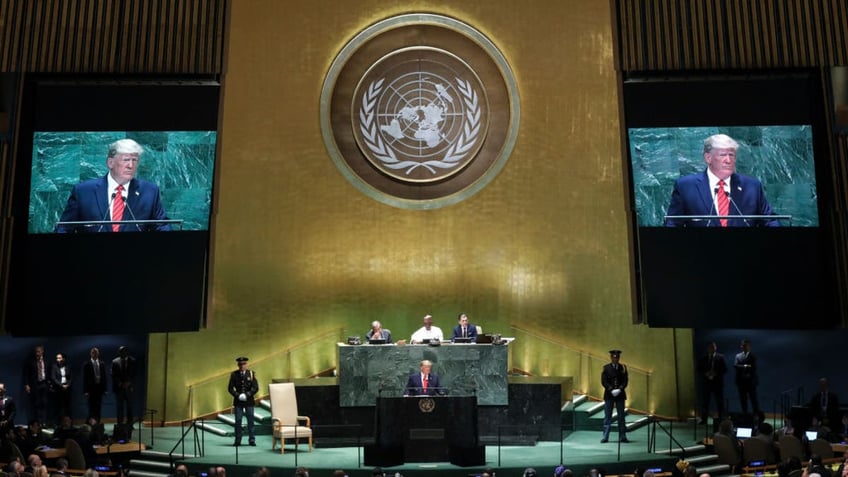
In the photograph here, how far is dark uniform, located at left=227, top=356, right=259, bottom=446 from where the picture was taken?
13.2 metres

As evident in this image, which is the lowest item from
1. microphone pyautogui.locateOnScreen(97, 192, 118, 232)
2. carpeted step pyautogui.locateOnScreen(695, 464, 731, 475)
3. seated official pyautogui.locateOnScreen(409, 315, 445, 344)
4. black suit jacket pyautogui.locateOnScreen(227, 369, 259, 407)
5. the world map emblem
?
carpeted step pyautogui.locateOnScreen(695, 464, 731, 475)

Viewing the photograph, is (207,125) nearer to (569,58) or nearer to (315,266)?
(315,266)

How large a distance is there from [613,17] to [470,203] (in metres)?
3.65

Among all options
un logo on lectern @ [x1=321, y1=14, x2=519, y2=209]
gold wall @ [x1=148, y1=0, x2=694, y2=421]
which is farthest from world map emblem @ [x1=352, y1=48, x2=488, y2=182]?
gold wall @ [x1=148, y1=0, x2=694, y2=421]

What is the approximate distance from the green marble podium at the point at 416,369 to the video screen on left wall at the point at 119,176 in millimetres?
2630

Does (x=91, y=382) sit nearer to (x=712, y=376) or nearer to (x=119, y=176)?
(x=119, y=176)

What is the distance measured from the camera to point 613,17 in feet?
45.2

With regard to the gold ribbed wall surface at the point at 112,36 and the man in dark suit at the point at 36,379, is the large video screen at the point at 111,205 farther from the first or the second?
the man in dark suit at the point at 36,379

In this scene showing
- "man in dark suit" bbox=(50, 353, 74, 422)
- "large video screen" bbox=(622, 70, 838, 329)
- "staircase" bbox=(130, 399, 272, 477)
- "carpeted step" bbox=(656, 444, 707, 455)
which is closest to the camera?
"staircase" bbox=(130, 399, 272, 477)

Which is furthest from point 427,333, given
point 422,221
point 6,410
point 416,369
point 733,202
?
point 6,410

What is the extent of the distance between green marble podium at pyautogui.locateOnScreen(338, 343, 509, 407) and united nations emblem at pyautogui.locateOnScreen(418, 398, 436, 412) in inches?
43.5

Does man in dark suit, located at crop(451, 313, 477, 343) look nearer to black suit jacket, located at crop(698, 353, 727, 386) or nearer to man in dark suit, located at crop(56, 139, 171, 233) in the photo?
black suit jacket, located at crop(698, 353, 727, 386)

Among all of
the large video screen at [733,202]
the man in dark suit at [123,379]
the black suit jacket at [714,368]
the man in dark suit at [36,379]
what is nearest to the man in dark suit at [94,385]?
the man in dark suit at [123,379]

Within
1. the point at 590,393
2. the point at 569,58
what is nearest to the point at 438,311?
the point at 590,393
